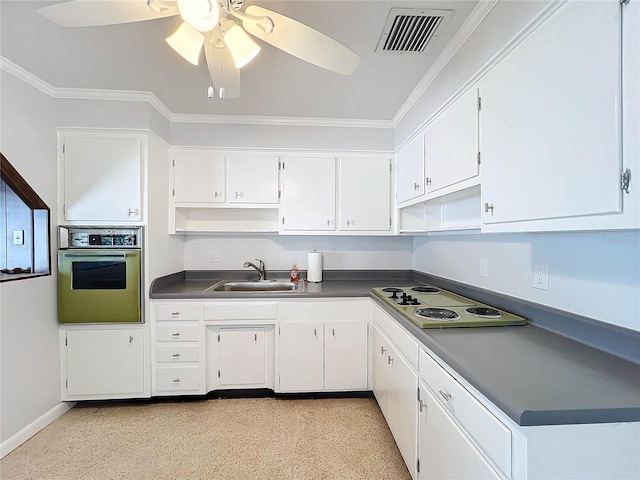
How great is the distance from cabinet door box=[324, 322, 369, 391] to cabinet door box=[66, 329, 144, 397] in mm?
1493

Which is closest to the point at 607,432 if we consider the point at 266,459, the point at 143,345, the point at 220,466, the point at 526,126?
the point at 526,126

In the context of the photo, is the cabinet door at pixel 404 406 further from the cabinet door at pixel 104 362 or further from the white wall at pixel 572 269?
the cabinet door at pixel 104 362

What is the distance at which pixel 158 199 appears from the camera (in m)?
2.49

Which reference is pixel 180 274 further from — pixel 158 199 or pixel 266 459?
pixel 266 459

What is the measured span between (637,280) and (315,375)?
6.75 feet

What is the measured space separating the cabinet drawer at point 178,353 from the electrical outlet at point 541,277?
2362 mm

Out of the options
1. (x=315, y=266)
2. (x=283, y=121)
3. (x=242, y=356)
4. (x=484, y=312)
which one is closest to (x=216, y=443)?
(x=242, y=356)

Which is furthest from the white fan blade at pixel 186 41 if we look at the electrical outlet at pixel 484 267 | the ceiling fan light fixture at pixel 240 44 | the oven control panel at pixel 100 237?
the electrical outlet at pixel 484 267

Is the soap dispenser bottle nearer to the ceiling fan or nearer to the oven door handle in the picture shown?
the oven door handle

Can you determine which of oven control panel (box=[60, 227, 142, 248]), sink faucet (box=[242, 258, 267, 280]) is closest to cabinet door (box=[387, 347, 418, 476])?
sink faucet (box=[242, 258, 267, 280])

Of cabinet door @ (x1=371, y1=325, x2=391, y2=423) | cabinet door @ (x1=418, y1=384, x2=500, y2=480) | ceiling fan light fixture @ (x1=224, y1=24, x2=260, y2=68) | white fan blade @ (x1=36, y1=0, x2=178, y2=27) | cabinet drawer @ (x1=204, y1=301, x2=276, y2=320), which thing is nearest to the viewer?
cabinet door @ (x1=418, y1=384, x2=500, y2=480)

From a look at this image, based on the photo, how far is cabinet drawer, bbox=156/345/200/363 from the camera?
7.78 ft

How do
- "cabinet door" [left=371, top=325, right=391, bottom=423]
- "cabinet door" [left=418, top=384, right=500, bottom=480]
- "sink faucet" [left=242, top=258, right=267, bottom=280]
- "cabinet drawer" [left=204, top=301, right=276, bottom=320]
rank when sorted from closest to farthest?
"cabinet door" [left=418, top=384, right=500, bottom=480] → "cabinet door" [left=371, top=325, right=391, bottom=423] → "cabinet drawer" [left=204, top=301, right=276, bottom=320] → "sink faucet" [left=242, top=258, right=267, bottom=280]

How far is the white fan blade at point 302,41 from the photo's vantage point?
1177mm
